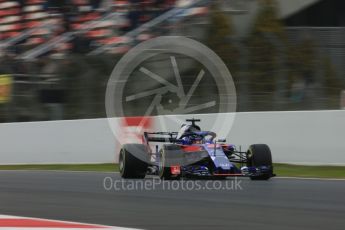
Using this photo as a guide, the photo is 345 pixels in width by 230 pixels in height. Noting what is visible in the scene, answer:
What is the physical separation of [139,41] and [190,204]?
1106cm

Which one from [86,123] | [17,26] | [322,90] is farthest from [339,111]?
[17,26]

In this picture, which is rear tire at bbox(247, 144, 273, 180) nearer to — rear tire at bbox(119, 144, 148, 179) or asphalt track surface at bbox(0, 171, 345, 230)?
asphalt track surface at bbox(0, 171, 345, 230)

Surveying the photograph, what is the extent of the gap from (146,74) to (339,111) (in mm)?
4700

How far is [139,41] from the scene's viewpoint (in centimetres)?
1775

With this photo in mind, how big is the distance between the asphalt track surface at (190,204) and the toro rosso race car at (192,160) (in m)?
0.20

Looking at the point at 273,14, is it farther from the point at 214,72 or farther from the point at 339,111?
the point at 339,111

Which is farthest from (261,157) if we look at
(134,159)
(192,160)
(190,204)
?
(190,204)

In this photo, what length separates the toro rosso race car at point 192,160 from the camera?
9.54 m

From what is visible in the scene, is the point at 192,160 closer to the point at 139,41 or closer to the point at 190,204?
the point at 190,204

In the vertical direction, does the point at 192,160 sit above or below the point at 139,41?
below

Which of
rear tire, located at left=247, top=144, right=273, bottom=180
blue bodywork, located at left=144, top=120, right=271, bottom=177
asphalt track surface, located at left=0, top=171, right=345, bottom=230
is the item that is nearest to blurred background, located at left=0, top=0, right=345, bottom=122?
rear tire, located at left=247, top=144, right=273, bottom=180

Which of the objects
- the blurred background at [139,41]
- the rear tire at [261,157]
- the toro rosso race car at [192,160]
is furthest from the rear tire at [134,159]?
the blurred background at [139,41]

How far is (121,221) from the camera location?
598 cm

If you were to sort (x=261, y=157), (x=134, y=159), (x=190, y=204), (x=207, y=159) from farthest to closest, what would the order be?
(x=134, y=159)
(x=261, y=157)
(x=207, y=159)
(x=190, y=204)
